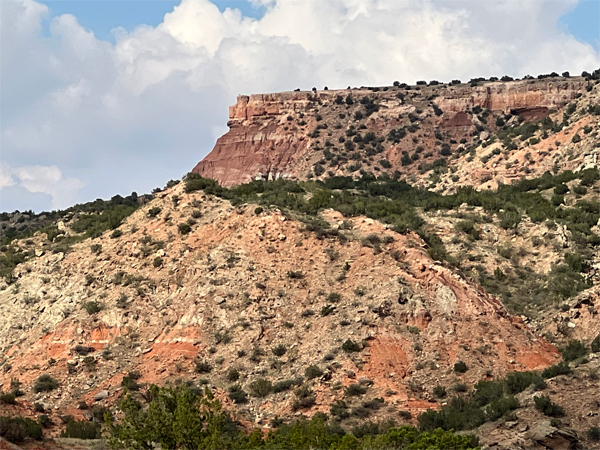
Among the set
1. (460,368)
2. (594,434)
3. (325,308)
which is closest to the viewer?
(594,434)

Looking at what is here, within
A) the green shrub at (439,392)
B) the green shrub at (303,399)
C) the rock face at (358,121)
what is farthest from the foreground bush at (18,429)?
the rock face at (358,121)

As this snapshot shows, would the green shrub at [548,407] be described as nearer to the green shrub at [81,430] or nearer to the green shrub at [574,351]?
the green shrub at [574,351]

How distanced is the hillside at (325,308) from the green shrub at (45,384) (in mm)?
99

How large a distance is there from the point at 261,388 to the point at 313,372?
7.93 ft

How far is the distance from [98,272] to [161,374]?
11.7m

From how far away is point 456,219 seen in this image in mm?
62875

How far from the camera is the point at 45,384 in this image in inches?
1806

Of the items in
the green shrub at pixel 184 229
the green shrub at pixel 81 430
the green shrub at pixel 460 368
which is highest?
the green shrub at pixel 184 229

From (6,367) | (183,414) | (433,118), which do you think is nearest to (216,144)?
(433,118)

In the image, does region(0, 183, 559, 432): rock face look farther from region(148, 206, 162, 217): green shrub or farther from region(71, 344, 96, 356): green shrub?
region(148, 206, 162, 217): green shrub

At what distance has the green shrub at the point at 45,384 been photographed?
45719 mm

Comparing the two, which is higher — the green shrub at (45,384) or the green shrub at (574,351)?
the green shrub at (574,351)

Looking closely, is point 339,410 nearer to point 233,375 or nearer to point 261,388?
point 261,388

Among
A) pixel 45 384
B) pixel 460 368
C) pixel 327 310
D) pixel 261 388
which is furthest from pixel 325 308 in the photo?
pixel 45 384
